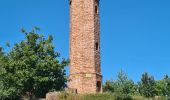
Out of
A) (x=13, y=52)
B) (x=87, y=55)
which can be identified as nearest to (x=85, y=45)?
(x=87, y=55)

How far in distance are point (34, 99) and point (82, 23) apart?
27.4ft

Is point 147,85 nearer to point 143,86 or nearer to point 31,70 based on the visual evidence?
point 143,86

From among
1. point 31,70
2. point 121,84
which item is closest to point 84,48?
point 31,70

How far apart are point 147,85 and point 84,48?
22.6 m

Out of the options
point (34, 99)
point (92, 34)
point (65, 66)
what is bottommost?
point (34, 99)

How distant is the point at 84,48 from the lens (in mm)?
40156

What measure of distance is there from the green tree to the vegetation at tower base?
922 inches

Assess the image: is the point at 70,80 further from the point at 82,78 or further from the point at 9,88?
the point at 9,88

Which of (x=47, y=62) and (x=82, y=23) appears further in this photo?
(x=82, y=23)

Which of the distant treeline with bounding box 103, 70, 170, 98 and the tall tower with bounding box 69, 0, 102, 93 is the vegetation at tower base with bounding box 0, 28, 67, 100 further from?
the distant treeline with bounding box 103, 70, 170, 98

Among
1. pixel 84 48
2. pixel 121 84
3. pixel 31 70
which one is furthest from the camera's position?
pixel 121 84

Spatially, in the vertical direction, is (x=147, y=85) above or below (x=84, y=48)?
below

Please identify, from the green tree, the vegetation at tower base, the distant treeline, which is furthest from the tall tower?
the green tree

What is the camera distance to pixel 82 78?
39562 millimetres
